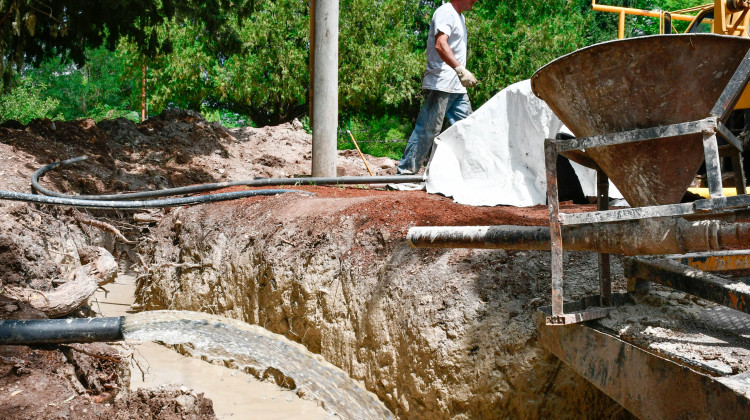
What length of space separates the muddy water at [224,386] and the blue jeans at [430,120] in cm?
288

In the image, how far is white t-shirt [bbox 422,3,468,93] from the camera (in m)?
6.06

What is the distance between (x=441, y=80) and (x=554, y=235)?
165 inches

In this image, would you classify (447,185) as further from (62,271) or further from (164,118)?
(164,118)

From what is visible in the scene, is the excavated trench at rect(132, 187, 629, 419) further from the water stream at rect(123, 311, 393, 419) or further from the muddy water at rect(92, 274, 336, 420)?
the muddy water at rect(92, 274, 336, 420)

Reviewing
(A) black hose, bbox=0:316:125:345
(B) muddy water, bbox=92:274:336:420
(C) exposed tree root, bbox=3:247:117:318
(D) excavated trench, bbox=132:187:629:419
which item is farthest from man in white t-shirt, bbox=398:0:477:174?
(A) black hose, bbox=0:316:125:345

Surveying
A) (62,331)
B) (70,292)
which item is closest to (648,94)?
(62,331)

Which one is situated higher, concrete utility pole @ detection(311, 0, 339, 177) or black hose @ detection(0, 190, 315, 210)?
concrete utility pole @ detection(311, 0, 339, 177)

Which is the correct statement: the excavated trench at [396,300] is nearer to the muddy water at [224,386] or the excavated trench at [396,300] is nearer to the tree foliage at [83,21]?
the muddy water at [224,386]

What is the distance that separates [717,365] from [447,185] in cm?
371

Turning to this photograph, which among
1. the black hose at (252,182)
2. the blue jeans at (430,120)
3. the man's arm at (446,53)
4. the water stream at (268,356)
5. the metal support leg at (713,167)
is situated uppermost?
the man's arm at (446,53)

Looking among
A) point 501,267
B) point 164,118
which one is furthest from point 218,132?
point 501,267

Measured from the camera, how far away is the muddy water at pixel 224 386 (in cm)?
367

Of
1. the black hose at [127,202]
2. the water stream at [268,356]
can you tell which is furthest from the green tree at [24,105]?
the water stream at [268,356]

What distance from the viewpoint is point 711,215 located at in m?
2.08
